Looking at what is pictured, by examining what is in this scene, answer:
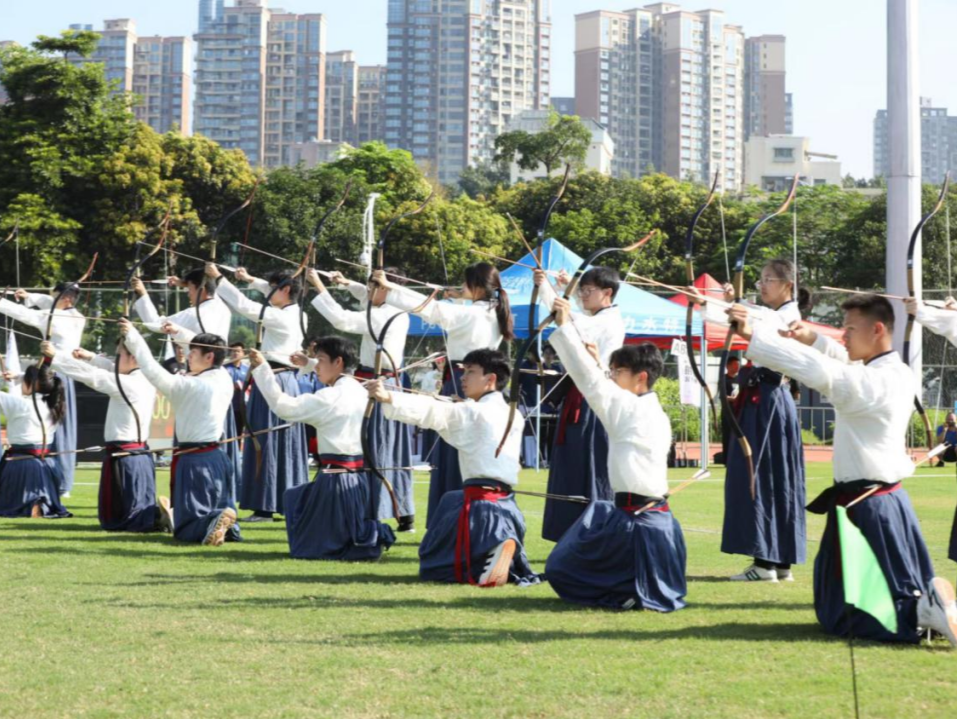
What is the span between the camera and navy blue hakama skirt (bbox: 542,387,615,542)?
8523 millimetres

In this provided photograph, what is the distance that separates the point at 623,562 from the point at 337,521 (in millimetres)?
2654

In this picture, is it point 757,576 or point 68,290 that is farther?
point 68,290

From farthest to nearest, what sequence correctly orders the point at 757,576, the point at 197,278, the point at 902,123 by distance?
the point at 902,123
the point at 197,278
the point at 757,576

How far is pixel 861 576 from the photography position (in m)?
5.07

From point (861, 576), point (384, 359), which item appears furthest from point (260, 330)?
point (861, 576)

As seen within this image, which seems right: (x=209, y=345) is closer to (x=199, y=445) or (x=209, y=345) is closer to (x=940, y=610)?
(x=199, y=445)

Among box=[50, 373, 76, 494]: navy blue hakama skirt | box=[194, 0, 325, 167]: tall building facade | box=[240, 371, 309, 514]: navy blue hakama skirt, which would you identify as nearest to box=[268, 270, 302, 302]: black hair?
box=[240, 371, 309, 514]: navy blue hakama skirt

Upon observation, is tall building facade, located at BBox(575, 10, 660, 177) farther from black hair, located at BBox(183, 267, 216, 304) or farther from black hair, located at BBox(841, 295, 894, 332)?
black hair, located at BBox(841, 295, 894, 332)

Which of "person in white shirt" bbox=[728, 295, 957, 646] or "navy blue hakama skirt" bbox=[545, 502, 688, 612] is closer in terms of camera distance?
"person in white shirt" bbox=[728, 295, 957, 646]

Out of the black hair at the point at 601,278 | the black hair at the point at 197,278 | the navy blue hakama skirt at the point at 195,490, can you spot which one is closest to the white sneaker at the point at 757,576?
the black hair at the point at 601,278

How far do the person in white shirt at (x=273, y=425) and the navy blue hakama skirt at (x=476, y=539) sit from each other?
3.72m

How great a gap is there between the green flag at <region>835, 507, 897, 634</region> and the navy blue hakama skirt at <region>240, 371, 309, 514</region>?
723 cm

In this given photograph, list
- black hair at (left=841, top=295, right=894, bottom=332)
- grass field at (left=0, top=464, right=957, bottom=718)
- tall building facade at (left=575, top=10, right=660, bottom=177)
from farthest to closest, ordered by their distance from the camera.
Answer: tall building facade at (left=575, top=10, right=660, bottom=177)
black hair at (left=841, top=295, right=894, bottom=332)
grass field at (left=0, top=464, right=957, bottom=718)

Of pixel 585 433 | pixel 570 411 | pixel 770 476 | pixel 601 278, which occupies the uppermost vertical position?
pixel 601 278
